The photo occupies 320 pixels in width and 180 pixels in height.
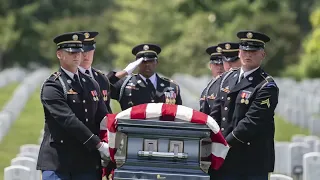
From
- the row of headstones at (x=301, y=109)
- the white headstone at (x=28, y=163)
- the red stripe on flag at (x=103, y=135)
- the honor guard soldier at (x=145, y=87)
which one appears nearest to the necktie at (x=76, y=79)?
the red stripe on flag at (x=103, y=135)

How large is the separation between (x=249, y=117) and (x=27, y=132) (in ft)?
47.5

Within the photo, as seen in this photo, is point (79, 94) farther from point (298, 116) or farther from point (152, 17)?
point (152, 17)

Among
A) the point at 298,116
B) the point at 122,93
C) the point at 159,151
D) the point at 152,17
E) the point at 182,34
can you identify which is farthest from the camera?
the point at 152,17

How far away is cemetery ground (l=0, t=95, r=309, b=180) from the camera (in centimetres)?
1681

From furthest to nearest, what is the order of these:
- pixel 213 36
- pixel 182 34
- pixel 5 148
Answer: pixel 182 34
pixel 213 36
pixel 5 148

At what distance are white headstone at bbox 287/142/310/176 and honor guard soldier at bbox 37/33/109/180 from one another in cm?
591

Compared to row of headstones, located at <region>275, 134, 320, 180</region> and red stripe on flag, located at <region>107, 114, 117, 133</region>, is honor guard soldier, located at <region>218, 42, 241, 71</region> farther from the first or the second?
red stripe on flag, located at <region>107, 114, 117, 133</region>

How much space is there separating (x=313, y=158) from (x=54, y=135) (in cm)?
435

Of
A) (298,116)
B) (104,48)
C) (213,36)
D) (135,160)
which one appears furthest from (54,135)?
(104,48)

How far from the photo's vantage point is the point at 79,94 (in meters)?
7.12

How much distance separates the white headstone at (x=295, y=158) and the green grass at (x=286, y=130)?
669 cm

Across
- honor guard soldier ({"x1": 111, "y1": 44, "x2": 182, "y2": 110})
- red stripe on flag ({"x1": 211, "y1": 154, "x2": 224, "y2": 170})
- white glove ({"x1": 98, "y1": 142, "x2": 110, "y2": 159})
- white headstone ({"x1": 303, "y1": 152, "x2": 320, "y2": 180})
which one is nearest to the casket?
red stripe on flag ({"x1": 211, "y1": 154, "x2": 224, "y2": 170})

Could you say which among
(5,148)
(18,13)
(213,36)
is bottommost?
(5,148)

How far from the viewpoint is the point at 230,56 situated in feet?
29.9
